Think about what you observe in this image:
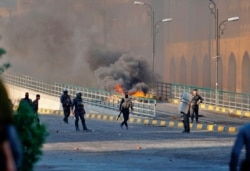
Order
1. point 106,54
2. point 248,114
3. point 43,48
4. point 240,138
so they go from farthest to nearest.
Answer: point 43,48
point 106,54
point 248,114
point 240,138

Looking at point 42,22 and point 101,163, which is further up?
point 42,22

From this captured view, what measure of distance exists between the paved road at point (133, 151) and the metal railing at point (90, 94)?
438 inches

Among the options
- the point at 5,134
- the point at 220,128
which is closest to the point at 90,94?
the point at 220,128

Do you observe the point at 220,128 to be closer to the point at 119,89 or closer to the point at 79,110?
the point at 79,110

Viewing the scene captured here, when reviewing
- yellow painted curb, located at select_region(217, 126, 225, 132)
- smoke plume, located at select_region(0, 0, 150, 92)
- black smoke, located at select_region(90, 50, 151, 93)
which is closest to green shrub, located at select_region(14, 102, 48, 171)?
yellow painted curb, located at select_region(217, 126, 225, 132)

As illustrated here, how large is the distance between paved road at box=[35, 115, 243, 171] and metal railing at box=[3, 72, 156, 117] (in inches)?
438

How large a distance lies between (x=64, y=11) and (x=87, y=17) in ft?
7.37

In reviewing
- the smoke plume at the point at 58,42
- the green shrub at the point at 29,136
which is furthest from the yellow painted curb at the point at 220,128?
the smoke plume at the point at 58,42

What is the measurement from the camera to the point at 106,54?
61.7 m

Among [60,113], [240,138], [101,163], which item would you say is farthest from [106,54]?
[240,138]

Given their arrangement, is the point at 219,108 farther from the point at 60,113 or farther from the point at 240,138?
the point at 240,138

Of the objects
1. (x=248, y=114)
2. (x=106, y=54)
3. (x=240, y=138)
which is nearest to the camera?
(x=240, y=138)

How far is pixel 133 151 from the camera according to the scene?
808 inches

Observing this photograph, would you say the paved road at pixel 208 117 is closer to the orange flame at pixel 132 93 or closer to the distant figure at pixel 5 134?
the orange flame at pixel 132 93
